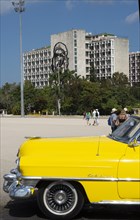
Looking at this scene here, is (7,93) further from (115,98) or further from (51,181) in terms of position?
(51,181)

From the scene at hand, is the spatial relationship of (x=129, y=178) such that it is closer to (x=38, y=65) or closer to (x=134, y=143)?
(x=134, y=143)

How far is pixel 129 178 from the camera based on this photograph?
5855 millimetres

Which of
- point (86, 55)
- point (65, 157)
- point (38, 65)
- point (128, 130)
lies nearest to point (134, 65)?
point (86, 55)

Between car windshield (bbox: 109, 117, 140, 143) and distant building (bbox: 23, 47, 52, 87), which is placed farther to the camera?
distant building (bbox: 23, 47, 52, 87)

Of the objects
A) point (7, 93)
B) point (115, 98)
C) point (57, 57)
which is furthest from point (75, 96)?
point (7, 93)

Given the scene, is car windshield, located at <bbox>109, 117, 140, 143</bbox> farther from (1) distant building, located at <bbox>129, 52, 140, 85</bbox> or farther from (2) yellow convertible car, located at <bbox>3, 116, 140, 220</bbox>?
(1) distant building, located at <bbox>129, 52, 140, 85</bbox>

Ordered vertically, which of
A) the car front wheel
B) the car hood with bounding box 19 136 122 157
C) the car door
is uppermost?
the car hood with bounding box 19 136 122 157

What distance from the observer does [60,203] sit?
6.12 m

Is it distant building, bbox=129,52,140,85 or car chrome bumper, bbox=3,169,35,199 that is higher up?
distant building, bbox=129,52,140,85

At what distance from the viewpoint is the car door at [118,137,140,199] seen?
5.85 m

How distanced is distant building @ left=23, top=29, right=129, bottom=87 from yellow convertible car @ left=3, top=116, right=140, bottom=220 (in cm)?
14352

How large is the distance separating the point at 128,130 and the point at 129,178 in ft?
3.08

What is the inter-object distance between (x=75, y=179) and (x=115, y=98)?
83.2m

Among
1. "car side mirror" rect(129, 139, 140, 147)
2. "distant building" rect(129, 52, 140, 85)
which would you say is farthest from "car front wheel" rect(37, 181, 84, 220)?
"distant building" rect(129, 52, 140, 85)
